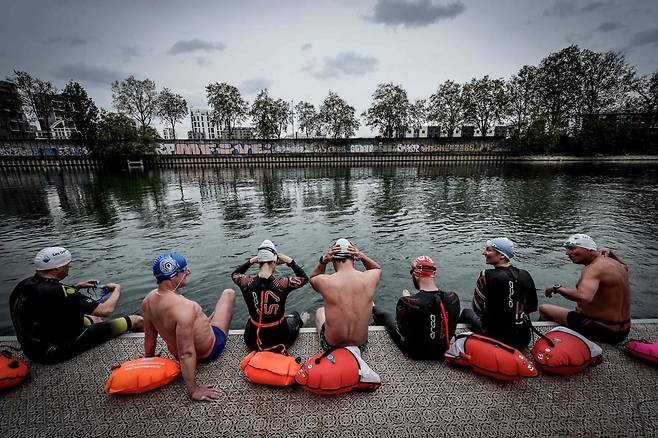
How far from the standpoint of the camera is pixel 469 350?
387 cm

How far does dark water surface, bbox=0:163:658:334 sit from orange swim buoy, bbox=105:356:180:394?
10.7 ft

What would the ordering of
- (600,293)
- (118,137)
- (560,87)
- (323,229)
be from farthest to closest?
(560,87)
(118,137)
(323,229)
(600,293)

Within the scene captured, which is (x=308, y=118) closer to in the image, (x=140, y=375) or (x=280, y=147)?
(x=280, y=147)

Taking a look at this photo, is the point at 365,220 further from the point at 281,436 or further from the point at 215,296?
the point at 281,436

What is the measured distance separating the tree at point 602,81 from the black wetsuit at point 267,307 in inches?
3314

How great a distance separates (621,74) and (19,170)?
116m

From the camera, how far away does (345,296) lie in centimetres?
407

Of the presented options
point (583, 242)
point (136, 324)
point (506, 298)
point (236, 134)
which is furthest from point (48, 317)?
point (236, 134)

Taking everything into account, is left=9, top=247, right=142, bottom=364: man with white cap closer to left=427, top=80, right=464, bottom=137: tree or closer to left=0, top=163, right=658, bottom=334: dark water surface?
left=0, top=163, right=658, bottom=334: dark water surface

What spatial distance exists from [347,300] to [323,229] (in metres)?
10.9

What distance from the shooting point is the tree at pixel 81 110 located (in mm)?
56438

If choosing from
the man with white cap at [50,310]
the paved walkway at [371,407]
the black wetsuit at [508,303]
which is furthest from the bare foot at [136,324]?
the black wetsuit at [508,303]

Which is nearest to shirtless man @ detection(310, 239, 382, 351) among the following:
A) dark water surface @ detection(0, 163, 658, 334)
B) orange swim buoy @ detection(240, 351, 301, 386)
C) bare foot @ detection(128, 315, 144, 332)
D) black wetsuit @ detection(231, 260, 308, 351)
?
black wetsuit @ detection(231, 260, 308, 351)

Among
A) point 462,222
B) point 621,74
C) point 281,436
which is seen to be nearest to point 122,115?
point 462,222
